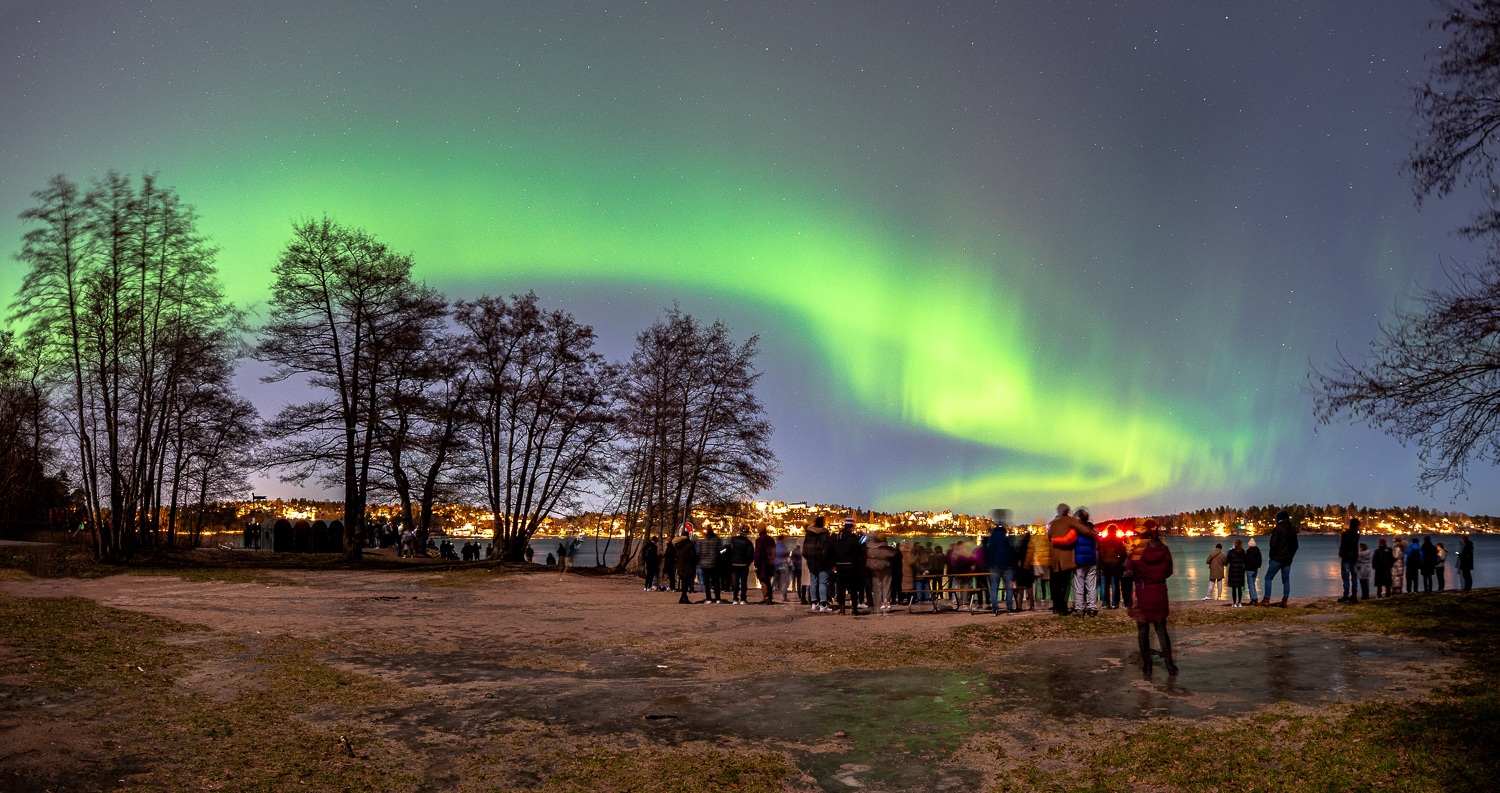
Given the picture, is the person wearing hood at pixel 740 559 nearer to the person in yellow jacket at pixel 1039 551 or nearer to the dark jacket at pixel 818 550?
the dark jacket at pixel 818 550

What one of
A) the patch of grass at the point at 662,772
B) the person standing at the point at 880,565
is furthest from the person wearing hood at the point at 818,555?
the patch of grass at the point at 662,772

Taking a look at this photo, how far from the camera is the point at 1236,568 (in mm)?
21312

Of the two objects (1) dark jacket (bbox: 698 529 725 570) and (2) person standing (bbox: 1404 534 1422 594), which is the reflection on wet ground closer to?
(1) dark jacket (bbox: 698 529 725 570)

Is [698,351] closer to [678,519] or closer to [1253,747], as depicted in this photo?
[678,519]

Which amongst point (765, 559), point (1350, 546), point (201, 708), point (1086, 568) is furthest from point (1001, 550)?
point (201, 708)

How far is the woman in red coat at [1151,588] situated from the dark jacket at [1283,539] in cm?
1001

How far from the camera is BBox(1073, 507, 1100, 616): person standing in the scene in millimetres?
16917

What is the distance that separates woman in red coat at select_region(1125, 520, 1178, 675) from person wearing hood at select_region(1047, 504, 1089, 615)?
542 cm

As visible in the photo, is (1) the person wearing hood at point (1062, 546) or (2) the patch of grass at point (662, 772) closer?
(2) the patch of grass at point (662, 772)

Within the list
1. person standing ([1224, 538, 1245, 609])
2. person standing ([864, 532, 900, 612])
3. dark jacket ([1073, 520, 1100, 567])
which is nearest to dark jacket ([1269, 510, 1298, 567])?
person standing ([1224, 538, 1245, 609])

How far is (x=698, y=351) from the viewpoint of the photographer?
3525 centimetres

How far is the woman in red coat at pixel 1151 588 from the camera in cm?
1087

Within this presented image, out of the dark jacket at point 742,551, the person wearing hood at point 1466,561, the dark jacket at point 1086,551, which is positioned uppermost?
the dark jacket at point 1086,551

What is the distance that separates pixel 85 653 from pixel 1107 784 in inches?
463
